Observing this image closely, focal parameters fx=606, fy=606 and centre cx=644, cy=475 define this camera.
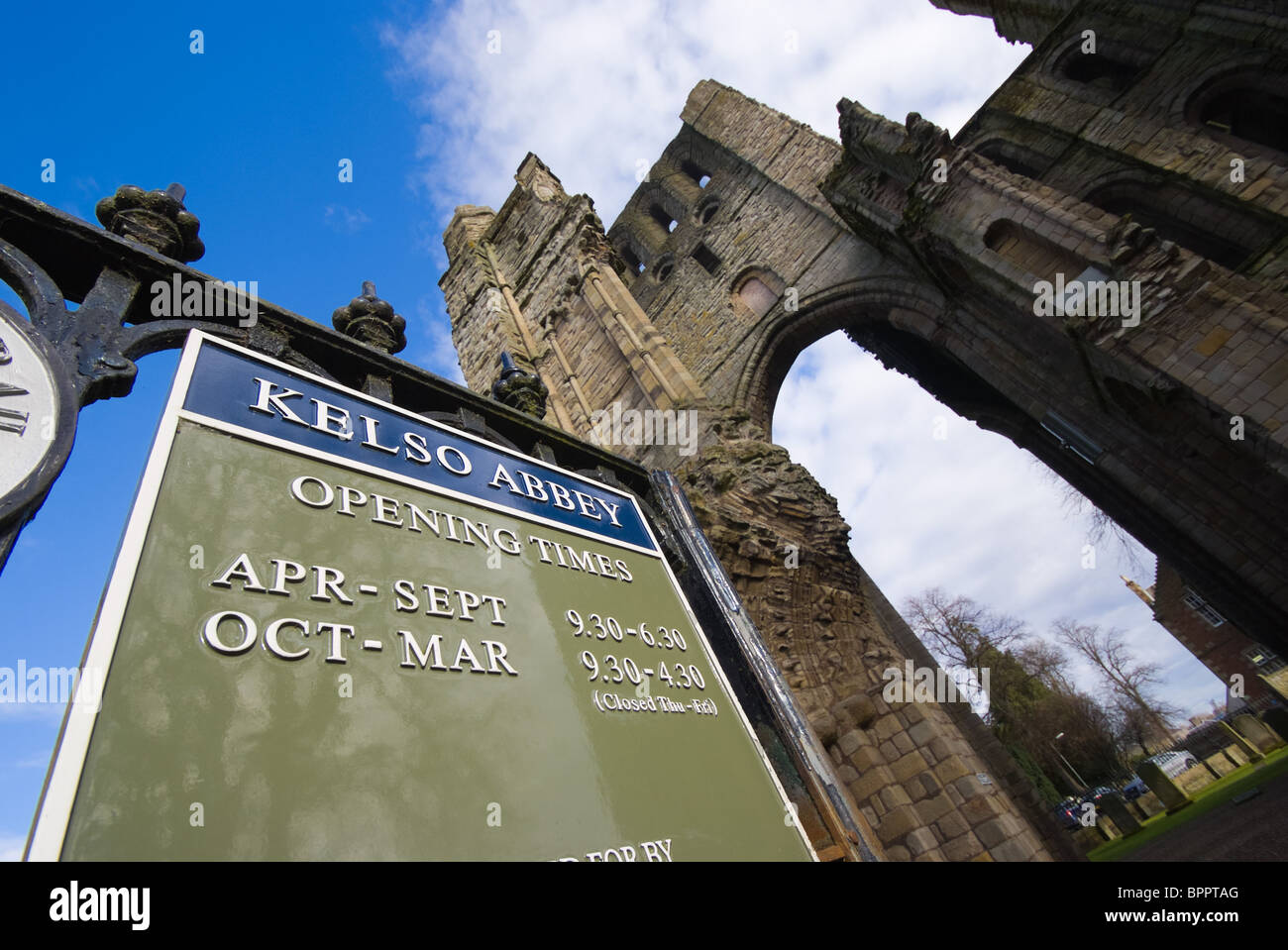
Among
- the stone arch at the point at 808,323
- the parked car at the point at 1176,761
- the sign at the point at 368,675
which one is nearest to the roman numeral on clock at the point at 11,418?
the sign at the point at 368,675

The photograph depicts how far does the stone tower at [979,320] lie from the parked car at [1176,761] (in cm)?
2318

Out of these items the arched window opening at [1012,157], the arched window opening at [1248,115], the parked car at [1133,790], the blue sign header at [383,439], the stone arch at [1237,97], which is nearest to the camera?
the blue sign header at [383,439]

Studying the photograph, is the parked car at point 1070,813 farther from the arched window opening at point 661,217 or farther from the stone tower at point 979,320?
the arched window opening at point 661,217

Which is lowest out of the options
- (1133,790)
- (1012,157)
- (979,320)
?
(1133,790)

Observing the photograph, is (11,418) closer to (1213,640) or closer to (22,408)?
(22,408)

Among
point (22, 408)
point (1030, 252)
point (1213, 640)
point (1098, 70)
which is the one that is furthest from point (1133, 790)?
point (22, 408)

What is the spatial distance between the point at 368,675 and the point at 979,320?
1191 centimetres

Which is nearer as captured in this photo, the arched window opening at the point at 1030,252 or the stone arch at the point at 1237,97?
the arched window opening at the point at 1030,252

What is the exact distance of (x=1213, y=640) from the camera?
29562 millimetres

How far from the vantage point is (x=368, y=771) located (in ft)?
5.57

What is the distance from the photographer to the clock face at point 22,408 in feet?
5.26

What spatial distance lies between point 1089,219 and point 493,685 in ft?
32.7

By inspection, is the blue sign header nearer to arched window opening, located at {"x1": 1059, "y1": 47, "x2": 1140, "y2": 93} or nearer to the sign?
the sign
